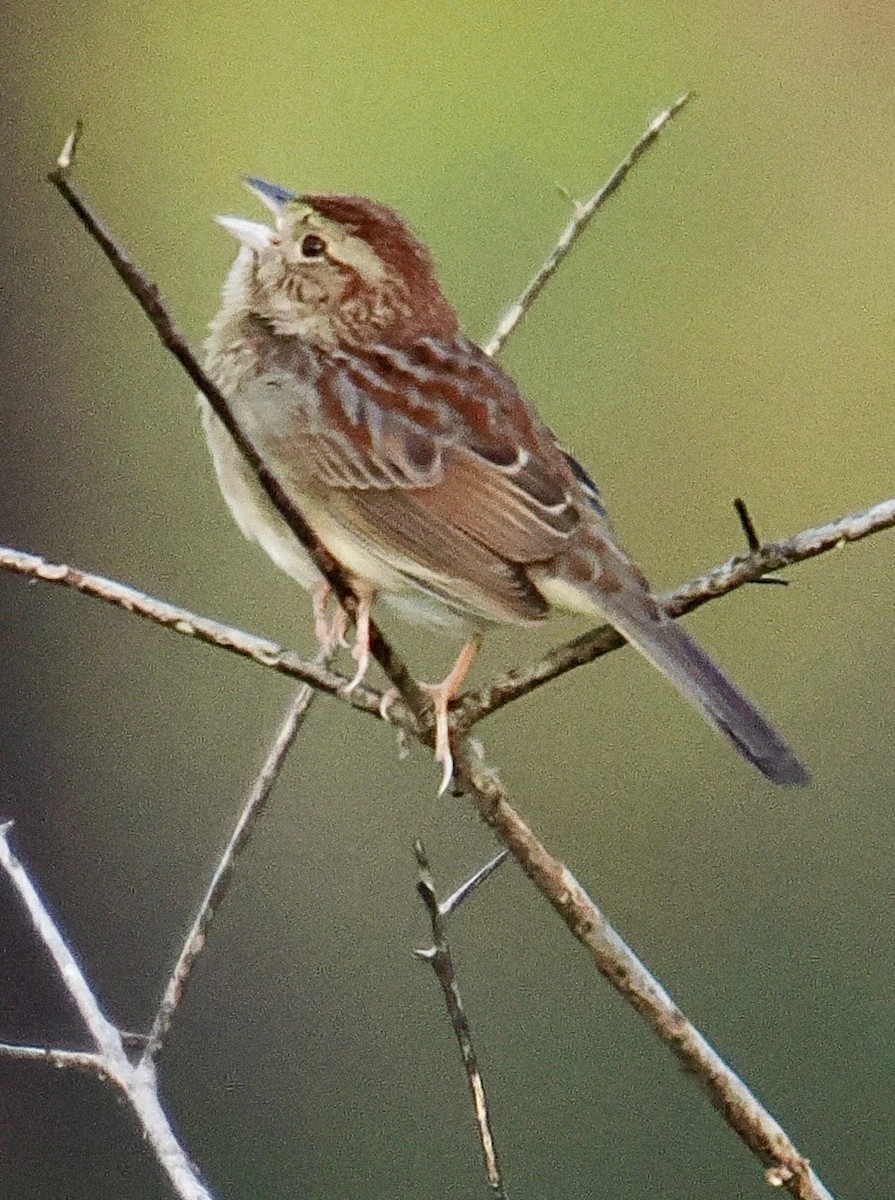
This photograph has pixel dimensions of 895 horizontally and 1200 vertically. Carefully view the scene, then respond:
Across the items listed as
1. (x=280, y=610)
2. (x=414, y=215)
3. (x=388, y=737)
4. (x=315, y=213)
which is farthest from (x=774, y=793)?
(x=315, y=213)

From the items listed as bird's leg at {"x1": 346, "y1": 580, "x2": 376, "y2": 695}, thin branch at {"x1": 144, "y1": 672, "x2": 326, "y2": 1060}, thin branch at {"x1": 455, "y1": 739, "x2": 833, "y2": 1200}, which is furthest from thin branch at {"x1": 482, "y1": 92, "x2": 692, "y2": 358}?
thin branch at {"x1": 455, "y1": 739, "x2": 833, "y2": 1200}

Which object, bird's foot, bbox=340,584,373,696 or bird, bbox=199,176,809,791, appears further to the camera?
bird, bbox=199,176,809,791

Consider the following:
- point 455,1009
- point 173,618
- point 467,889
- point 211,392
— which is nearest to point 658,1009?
point 455,1009

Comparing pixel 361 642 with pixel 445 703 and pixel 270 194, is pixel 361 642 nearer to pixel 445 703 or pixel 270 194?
pixel 445 703

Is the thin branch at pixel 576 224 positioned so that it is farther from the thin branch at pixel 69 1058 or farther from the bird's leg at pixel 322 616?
the thin branch at pixel 69 1058

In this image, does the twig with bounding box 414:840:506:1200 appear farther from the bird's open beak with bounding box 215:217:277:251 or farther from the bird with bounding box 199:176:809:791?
the bird's open beak with bounding box 215:217:277:251

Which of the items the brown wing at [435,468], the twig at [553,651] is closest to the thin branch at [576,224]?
the brown wing at [435,468]
